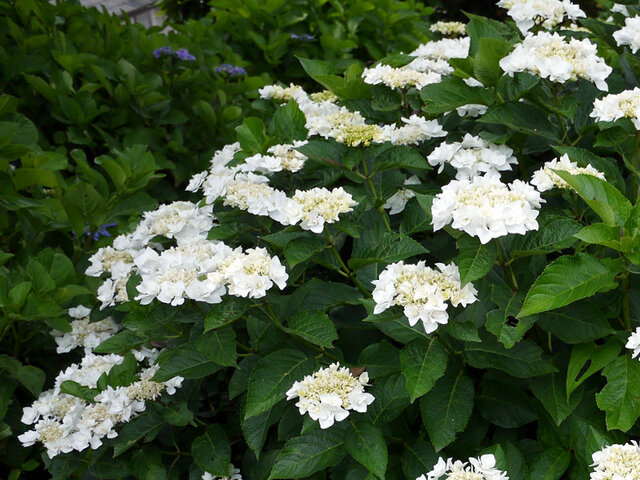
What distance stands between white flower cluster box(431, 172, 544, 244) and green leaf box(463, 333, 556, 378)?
0.86ft

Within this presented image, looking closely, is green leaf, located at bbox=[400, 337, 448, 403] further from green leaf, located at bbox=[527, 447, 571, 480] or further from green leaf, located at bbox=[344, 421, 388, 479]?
green leaf, located at bbox=[527, 447, 571, 480]

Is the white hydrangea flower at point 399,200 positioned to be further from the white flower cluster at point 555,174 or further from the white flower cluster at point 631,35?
the white flower cluster at point 631,35

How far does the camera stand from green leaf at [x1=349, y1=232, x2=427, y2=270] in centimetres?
168

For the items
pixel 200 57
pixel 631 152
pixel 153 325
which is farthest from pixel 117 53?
pixel 631 152

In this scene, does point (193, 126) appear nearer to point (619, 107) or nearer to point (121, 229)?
point (121, 229)

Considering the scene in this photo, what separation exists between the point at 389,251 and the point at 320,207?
20cm

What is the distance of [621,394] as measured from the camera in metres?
1.51

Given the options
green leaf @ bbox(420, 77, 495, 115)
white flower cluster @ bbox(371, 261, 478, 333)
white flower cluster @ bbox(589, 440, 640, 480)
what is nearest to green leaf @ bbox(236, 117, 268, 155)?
green leaf @ bbox(420, 77, 495, 115)

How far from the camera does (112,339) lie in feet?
6.20

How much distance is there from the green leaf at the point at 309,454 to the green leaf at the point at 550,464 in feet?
1.33

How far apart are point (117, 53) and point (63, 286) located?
1767 mm

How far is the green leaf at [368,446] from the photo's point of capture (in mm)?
1484

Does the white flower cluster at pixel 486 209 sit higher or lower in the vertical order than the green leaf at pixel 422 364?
higher

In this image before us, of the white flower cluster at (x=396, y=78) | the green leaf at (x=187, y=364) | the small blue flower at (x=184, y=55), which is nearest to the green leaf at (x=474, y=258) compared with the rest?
the green leaf at (x=187, y=364)
